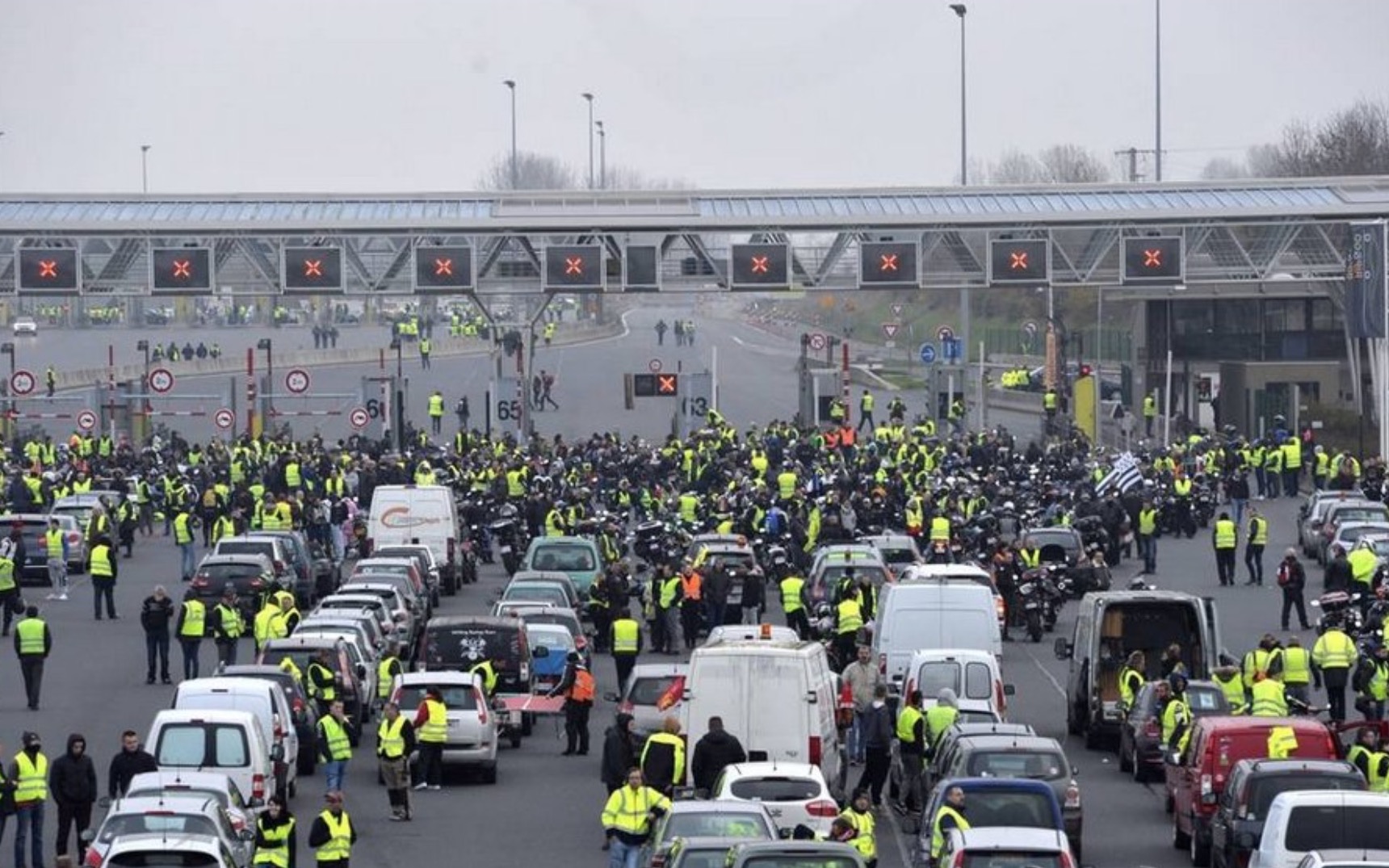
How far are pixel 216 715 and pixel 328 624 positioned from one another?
8114 millimetres

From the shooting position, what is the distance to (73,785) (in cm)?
2542

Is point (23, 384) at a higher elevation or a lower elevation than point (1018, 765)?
higher

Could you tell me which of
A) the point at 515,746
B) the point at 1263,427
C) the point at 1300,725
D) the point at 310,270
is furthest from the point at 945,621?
the point at 1263,427

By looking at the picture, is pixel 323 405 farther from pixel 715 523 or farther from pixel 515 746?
pixel 515 746

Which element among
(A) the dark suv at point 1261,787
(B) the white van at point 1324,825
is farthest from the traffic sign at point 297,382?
(B) the white van at point 1324,825

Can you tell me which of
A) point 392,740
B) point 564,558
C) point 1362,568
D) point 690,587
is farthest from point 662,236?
point 392,740

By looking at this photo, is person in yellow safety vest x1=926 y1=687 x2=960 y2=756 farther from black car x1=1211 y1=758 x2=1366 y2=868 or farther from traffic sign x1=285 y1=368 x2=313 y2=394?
traffic sign x1=285 y1=368 x2=313 y2=394

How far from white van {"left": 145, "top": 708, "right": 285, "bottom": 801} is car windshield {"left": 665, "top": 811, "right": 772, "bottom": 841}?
5722 mm

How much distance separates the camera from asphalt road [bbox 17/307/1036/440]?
314ft

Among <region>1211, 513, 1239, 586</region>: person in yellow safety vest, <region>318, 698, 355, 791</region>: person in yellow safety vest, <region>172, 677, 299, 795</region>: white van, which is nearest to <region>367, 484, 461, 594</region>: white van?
<region>1211, 513, 1239, 586</region>: person in yellow safety vest

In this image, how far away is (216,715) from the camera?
85.6 ft

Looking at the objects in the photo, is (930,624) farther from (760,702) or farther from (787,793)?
(787,793)

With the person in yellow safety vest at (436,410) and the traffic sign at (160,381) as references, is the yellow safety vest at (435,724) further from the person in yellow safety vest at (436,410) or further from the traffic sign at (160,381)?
the person in yellow safety vest at (436,410)

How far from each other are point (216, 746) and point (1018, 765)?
6.70m
